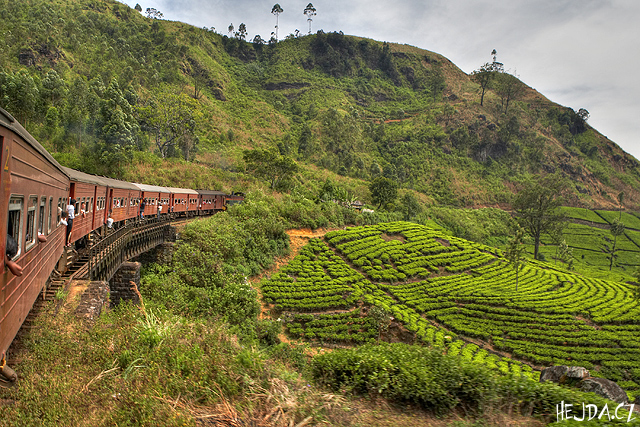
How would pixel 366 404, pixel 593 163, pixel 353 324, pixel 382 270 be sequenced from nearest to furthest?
pixel 366 404 → pixel 353 324 → pixel 382 270 → pixel 593 163

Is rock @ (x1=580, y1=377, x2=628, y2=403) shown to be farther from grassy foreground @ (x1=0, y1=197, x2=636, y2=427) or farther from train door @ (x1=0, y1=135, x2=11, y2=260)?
train door @ (x1=0, y1=135, x2=11, y2=260)

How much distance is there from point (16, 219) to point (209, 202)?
30390mm

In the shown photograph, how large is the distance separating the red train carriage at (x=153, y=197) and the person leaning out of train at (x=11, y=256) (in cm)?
1689

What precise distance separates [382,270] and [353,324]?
35.5ft

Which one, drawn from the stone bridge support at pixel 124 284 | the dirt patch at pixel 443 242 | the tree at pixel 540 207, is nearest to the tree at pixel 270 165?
the dirt patch at pixel 443 242

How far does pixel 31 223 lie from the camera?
16.0 feet

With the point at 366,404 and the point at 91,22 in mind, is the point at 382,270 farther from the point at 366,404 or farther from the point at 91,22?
the point at 91,22

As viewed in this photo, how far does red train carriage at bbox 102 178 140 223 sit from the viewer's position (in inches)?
580

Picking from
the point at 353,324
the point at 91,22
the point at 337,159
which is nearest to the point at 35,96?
the point at 353,324

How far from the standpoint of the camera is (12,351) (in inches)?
211

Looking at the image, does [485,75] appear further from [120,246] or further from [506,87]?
[120,246]

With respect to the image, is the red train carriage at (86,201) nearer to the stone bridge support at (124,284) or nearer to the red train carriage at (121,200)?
the red train carriage at (121,200)

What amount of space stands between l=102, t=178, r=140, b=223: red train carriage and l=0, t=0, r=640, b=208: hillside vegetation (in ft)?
39.8

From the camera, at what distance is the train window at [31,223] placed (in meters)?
4.60
